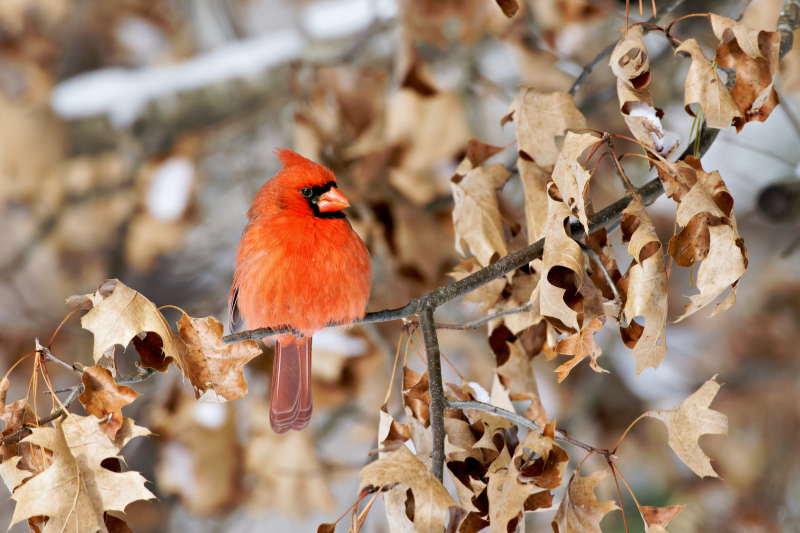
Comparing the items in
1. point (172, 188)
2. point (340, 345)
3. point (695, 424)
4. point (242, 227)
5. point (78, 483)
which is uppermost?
point (78, 483)

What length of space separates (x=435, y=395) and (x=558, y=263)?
0.24m

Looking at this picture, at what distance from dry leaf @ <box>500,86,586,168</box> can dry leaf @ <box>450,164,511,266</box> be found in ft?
0.22

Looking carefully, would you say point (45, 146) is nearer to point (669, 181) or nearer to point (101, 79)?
point (101, 79)

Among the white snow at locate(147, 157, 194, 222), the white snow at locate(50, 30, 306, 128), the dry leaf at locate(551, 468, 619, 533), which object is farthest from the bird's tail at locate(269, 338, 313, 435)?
the white snow at locate(50, 30, 306, 128)

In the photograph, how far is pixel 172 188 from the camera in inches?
89.1

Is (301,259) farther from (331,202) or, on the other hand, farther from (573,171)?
(573,171)

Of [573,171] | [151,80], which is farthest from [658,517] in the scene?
[151,80]

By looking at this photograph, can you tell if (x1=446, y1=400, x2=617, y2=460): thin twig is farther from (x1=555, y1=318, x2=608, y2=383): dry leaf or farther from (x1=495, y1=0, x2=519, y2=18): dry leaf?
(x1=495, y1=0, x2=519, y2=18): dry leaf

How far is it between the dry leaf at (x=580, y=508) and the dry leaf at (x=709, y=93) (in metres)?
0.47

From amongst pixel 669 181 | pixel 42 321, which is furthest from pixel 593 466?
pixel 42 321

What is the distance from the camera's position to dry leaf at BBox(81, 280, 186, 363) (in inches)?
27.9

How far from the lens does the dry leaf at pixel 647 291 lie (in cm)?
69

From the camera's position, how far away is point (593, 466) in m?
2.47

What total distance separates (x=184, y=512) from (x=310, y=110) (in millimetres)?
1638
